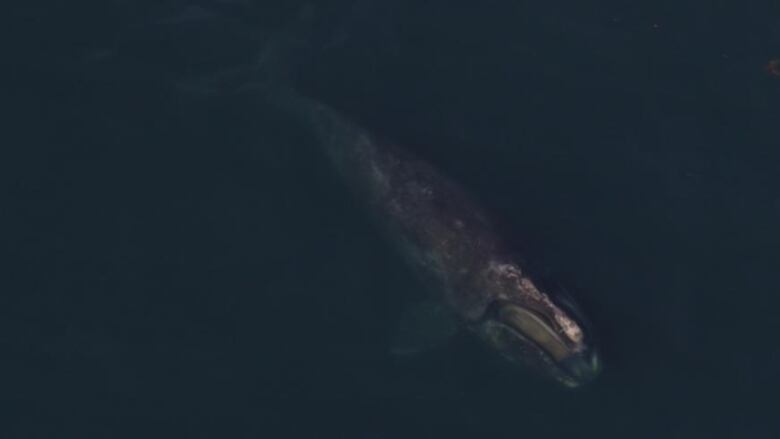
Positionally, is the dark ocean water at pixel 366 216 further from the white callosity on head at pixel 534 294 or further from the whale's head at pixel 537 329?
the white callosity on head at pixel 534 294

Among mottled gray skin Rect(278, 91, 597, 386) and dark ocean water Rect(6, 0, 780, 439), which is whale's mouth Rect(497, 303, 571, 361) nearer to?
mottled gray skin Rect(278, 91, 597, 386)

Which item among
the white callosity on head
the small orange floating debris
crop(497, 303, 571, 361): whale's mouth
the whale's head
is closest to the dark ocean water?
the small orange floating debris

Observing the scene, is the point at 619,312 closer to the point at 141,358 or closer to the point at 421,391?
the point at 421,391

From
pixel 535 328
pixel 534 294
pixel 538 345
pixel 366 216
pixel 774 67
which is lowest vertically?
pixel 366 216

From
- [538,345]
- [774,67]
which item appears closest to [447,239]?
[538,345]

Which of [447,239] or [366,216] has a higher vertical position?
[447,239]

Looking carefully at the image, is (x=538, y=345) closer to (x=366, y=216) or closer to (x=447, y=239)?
(x=447, y=239)
